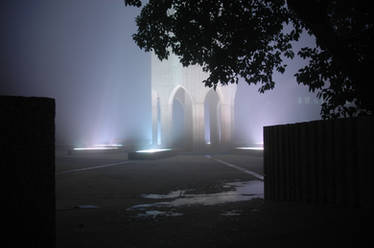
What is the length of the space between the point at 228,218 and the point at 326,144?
255 cm

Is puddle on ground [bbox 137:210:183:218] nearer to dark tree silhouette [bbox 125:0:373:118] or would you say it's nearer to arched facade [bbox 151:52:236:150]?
dark tree silhouette [bbox 125:0:373:118]

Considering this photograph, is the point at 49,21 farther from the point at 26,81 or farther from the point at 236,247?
the point at 236,247

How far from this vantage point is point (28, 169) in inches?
106

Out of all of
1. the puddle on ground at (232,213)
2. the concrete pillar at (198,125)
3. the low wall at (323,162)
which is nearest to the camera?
the low wall at (323,162)

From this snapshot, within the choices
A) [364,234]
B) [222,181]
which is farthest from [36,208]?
[222,181]

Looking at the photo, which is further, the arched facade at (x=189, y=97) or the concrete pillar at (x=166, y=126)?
the concrete pillar at (x=166, y=126)

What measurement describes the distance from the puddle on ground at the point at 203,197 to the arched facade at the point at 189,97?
2237 cm

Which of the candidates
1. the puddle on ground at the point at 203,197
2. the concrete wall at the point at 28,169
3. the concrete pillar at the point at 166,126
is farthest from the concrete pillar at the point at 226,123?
the concrete wall at the point at 28,169

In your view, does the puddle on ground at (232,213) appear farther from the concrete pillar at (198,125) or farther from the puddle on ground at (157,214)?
the concrete pillar at (198,125)

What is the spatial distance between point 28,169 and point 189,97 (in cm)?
3023

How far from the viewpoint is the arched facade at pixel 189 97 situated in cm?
3194

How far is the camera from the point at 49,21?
131 ft

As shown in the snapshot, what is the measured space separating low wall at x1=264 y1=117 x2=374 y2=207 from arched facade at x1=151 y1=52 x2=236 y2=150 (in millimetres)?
24568

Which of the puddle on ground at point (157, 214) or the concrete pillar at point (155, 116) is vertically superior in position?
the concrete pillar at point (155, 116)
